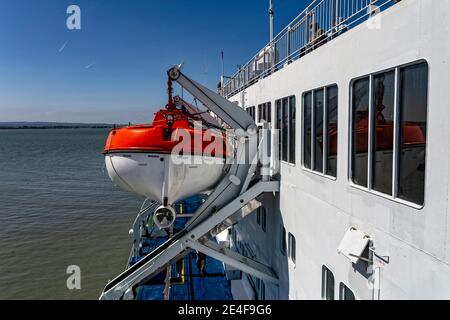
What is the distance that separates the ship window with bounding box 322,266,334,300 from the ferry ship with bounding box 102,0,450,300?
0.03 m

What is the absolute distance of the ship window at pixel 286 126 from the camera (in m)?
6.04

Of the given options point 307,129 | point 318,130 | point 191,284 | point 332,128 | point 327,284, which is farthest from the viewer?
point 191,284

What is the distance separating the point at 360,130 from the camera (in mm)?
3803

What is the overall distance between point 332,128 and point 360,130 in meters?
0.67

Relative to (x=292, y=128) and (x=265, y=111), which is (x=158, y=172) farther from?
(x=265, y=111)

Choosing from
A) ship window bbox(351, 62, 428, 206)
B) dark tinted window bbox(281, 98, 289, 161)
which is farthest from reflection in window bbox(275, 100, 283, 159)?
ship window bbox(351, 62, 428, 206)

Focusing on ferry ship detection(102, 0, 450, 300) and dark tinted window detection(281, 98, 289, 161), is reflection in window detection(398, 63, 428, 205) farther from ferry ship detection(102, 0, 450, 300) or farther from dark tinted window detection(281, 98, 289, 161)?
dark tinted window detection(281, 98, 289, 161)

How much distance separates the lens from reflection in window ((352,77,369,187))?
12.0 feet

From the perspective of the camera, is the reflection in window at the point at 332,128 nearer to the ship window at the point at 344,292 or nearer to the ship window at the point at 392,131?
the ship window at the point at 392,131

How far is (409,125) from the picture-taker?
296 centimetres

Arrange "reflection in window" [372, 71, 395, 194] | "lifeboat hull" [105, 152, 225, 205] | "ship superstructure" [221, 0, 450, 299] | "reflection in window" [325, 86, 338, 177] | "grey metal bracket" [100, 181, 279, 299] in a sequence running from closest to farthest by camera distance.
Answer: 1. "ship superstructure" [221, 0, 450, 299]
2. "reflection in window" [372, 71, 395, 194]
3. "reflection in window" [325, 86, 338, 177]
4. "lifeboat hull" [105, 152, 225, 205]
5. "grey metal bracket" [100, 181, 279, 299]

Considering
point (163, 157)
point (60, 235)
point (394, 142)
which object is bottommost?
point (60, 235)

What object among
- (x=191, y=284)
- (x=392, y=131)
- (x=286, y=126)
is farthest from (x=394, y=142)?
(x=191, y=284)

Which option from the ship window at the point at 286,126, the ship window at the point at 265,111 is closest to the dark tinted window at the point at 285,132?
the ship window at the point at 286,126
